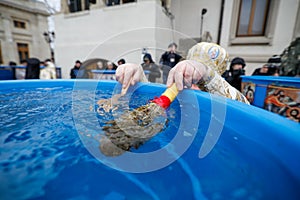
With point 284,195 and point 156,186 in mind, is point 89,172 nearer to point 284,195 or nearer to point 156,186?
point 156,186

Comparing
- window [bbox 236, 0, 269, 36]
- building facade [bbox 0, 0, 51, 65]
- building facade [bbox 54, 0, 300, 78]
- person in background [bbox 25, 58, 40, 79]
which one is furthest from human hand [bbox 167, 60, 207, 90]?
building facade [bbox 0, 0, 51, 65]

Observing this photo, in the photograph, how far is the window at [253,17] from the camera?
315 centimetres

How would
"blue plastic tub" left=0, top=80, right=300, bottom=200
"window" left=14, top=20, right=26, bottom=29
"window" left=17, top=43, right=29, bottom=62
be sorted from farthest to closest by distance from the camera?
1. "window" left=17, top=43, right=29, bottom=62
2. "window" left=14, top=20, right=26, bottom=29
3. "blue plastic tub" left=0, top=80, right=300, bottom=200

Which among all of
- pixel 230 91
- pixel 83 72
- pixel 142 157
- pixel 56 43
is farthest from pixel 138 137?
pixel 56 43

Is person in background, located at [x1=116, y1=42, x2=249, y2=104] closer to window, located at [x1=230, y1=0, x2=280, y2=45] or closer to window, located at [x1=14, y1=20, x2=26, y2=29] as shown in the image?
window, located at [x1=230, y1=0, x2=280, y2=45]

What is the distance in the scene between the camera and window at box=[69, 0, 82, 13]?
4.01 metres

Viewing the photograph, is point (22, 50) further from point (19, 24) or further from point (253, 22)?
point (253, 22)

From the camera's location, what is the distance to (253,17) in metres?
3.24

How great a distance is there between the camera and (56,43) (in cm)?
448

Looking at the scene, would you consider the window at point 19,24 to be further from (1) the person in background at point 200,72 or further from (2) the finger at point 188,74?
(2) the finger at point 188,74

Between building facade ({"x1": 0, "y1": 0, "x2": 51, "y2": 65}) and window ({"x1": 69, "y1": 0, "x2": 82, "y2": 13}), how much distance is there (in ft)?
17.5

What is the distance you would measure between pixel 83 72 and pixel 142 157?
2.30m

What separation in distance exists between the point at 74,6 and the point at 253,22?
4278mm

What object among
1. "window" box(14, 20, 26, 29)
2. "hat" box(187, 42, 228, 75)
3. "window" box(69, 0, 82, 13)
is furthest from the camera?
"window" box(14, 20, 26, 29)
